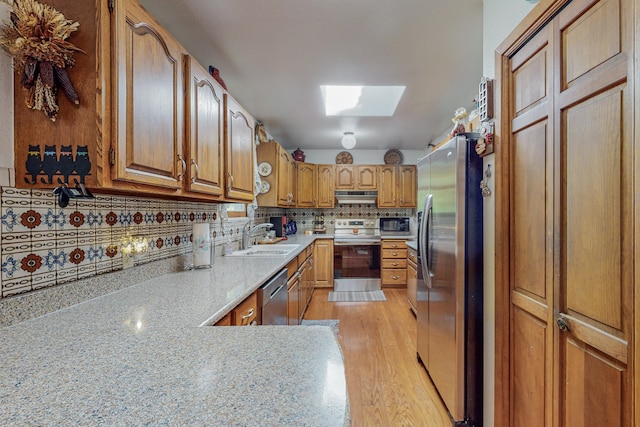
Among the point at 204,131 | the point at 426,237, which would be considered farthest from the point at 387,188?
the point at 204,131

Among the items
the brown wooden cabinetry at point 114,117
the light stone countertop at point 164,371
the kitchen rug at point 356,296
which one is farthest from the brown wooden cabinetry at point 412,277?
the brown wooden cabinetry at point 114,117

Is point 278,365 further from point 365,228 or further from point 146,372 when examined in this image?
point 365,228

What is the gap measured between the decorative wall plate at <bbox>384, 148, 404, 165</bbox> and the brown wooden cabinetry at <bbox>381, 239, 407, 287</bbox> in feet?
5.04

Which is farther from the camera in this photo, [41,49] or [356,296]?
[356,296]

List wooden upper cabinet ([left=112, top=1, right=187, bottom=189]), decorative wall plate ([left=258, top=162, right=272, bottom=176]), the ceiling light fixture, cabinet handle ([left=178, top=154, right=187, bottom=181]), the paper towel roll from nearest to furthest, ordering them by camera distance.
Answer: wooden upper cabinet ([left=112, top=1, right=187, bottom=189]), cabinet handle ([left=178, top=154, right=187, bottom=181]), the paper towel roll, decorative wall plate ([left=258, top=162, right=272, bottom=176]), the ceiling light fixture

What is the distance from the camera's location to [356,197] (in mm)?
4863

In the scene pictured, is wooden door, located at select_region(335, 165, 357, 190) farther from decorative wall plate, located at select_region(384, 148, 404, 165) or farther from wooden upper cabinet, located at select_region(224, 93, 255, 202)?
wooden upper cabinet, located at select_region(224, 93, 255, 202)

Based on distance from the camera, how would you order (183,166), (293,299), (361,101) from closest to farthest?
(183,166) → (293,299) → (361,101)

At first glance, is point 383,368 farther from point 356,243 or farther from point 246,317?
point 356,243

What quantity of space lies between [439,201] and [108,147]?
172 centimetres

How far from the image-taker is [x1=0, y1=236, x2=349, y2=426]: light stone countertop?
488mm

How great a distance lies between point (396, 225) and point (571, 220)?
3804mm

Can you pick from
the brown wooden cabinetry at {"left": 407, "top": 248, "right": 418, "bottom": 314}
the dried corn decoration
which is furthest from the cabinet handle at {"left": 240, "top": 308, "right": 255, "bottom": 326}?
the brown wooden cabinetry at {"left": 407, "top": 248, "right": 418, "bottom": 314}

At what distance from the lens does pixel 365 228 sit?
4996 mm
